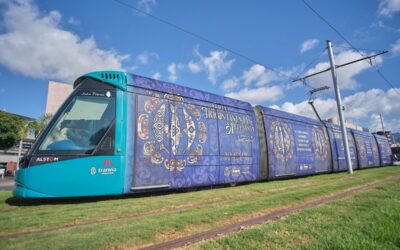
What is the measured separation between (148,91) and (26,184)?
12.0 ft

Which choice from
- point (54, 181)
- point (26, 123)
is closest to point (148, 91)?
point (54, 181)

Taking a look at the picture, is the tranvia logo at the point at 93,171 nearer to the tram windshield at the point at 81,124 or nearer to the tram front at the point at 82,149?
the tram front at the point at 82,149

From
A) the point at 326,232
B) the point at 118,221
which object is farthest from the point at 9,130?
the point at 326,232

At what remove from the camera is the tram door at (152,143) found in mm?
7070

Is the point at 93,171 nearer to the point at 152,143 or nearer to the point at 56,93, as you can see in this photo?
the point at 152,143

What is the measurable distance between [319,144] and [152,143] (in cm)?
1216

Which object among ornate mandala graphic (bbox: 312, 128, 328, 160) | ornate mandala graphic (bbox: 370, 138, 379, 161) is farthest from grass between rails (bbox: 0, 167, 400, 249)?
ornate mandala graphic (bbox: 370, 138, 379, 161)

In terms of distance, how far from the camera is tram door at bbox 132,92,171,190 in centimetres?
707

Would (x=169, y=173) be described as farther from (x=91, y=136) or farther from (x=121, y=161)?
(x=91, y=136)

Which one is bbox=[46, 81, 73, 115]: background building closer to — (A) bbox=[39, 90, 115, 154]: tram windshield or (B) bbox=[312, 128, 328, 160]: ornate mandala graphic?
(B) bbox=[312, 128, 328, 160]: ornate mandala graphic

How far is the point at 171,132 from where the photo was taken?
786 centimetres

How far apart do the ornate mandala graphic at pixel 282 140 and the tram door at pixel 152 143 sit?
19.7ft

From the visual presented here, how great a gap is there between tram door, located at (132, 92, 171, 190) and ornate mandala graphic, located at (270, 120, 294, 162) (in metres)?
5.99

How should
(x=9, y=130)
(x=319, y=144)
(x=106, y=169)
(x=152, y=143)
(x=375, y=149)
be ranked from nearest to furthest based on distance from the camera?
(x=106, y=169), (x=152, y=143), (x=319, y=144), (x=375, y=149), (x=9, y=130)
